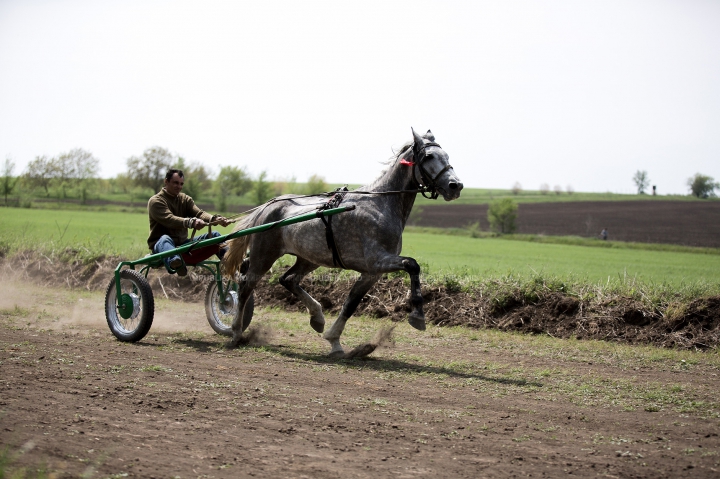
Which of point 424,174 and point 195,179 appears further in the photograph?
point 195,179

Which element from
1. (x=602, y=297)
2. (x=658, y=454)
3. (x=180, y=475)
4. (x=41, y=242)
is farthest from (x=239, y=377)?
(x=41, y=242)

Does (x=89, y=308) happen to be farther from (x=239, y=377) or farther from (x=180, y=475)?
(x=180, y=475)

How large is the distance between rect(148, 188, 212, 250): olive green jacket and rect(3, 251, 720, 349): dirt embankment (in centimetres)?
366

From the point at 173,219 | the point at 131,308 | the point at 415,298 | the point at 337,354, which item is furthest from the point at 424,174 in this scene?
the point at 131,308

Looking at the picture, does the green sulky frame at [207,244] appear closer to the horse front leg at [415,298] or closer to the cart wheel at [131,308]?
the cart wheel at [131,308]

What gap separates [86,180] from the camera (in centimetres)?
7150

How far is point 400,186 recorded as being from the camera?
8188 millimetres

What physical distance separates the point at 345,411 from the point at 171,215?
15.9 feet

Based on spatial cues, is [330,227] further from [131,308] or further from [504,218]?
[504,218]

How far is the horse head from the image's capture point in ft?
24.7

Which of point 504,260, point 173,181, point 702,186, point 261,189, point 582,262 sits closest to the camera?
point 173,181

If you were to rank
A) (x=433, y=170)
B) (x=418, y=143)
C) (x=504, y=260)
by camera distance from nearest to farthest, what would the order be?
(x=433, y=170) < (x=418, y=143) < (x=504, y=260)

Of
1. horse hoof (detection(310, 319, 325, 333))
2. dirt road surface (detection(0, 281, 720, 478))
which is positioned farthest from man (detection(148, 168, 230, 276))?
horse hoof (detection(310, 319, 325, 333))

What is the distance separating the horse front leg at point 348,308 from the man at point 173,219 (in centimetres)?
209
